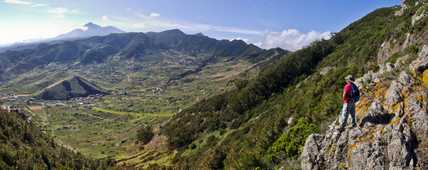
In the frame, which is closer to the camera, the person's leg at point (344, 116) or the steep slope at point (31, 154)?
the person's leg at point (344, 116)

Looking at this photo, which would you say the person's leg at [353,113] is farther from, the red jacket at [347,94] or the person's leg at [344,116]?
the red jacket at [347,94]

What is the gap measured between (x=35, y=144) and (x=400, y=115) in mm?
192303

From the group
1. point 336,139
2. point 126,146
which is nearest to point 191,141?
point 126,146

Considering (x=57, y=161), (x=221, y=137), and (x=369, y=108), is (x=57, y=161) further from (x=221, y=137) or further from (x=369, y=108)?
(x=369, y=108)

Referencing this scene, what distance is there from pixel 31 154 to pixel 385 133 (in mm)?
169433

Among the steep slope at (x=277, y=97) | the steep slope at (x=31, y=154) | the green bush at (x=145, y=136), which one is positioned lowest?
the steep slope at (x=31, y=154)

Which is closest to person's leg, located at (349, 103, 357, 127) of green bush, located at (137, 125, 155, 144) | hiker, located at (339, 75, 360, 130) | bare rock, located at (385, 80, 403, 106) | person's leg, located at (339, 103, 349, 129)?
hiker, located at (339, 75, 360, 130)

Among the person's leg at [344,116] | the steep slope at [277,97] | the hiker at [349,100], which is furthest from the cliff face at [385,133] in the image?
the steep slope at [277,97]

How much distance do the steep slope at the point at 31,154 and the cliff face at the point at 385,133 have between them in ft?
418

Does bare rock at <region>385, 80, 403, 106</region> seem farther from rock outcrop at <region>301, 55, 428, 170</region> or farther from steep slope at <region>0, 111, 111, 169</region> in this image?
steep slope at <region>0, 111, 111, 169</region>

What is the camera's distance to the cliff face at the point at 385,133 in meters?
21.5

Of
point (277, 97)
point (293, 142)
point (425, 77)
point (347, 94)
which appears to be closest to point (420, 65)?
point (425, 77)

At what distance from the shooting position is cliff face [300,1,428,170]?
21.5 m

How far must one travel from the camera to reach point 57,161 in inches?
6471
